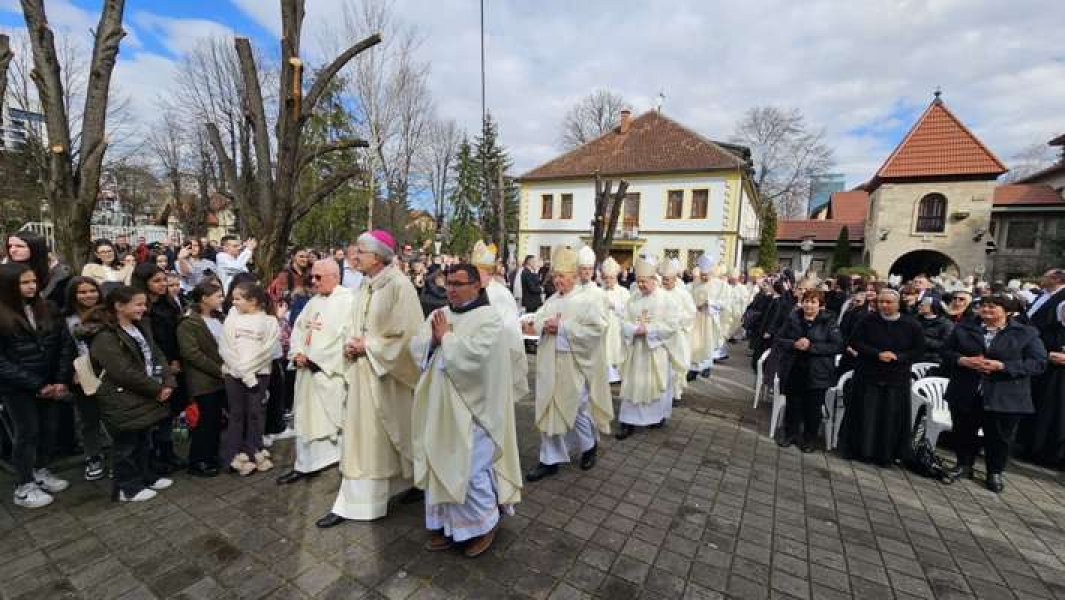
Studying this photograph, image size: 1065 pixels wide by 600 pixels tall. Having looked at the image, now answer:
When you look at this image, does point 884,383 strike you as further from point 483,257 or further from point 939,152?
point 939,152

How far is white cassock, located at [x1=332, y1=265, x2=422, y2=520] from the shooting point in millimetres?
3463

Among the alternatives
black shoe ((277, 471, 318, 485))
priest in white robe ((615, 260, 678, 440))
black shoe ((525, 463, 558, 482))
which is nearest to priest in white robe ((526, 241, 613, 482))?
black shoe ((525, 463, 558, 482))

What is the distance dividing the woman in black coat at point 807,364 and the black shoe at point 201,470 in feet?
19.0

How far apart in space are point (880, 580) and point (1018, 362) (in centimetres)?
294

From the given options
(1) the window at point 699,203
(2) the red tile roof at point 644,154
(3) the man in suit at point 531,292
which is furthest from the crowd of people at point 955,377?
(2) the red tile roof at point 644,154

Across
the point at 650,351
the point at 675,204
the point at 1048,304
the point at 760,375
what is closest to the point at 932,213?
the point at 675,204

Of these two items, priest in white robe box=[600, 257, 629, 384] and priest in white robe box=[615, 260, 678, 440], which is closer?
priest in white robe box=[615, 260, 678, 440]

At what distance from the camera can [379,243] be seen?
359cm

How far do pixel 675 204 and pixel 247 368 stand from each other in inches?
1072

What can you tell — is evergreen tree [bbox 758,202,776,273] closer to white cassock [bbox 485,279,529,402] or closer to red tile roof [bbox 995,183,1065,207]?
red tile roof [bbox 995,183,1065,207]

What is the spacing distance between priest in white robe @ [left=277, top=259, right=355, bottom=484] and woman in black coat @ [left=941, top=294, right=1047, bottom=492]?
19.3 feet

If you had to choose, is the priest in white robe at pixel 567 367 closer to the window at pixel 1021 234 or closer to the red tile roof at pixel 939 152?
the red tile roof at pixel 939 152

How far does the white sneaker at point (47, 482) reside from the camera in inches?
144

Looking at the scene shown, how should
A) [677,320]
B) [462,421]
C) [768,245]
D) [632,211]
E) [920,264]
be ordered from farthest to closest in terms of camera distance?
1. [632,211]
2. [768,245]
3. [920,264]
4. [677,320]
5. [462,421]
